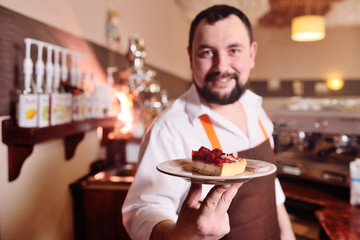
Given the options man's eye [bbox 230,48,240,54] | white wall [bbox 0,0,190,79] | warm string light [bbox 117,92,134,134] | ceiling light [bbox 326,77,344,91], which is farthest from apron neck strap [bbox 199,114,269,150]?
ceiling light [bbox 326,77,344,91]

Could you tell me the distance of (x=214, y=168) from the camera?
32.2 inches

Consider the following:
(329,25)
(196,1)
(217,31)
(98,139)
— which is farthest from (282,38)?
(217,31)

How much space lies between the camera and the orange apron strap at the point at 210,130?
1.24 metres

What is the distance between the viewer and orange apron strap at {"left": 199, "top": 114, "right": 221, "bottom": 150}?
1.24 metres

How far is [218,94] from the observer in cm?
127

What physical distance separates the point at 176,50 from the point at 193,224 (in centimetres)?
488

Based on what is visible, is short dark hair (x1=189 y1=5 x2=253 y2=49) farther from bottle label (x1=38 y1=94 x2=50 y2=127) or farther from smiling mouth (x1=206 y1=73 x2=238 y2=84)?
bottle label (x1=38 y1=94 x2=50 y2=127)

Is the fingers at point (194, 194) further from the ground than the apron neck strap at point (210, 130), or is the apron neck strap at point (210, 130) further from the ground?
the apron neck strap at point (210, 130)

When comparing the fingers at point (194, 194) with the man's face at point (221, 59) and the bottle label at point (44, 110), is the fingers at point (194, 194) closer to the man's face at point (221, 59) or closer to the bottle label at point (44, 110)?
the man's face at point (221, 59)

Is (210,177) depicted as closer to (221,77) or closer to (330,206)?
(221,77)

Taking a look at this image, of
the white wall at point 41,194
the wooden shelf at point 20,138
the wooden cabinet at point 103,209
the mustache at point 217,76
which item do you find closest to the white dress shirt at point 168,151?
the mustache at point 217,76

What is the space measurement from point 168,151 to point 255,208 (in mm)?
416

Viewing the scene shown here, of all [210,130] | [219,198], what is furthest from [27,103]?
[219,198]

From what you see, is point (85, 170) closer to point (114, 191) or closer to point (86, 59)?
point (114, 191)
